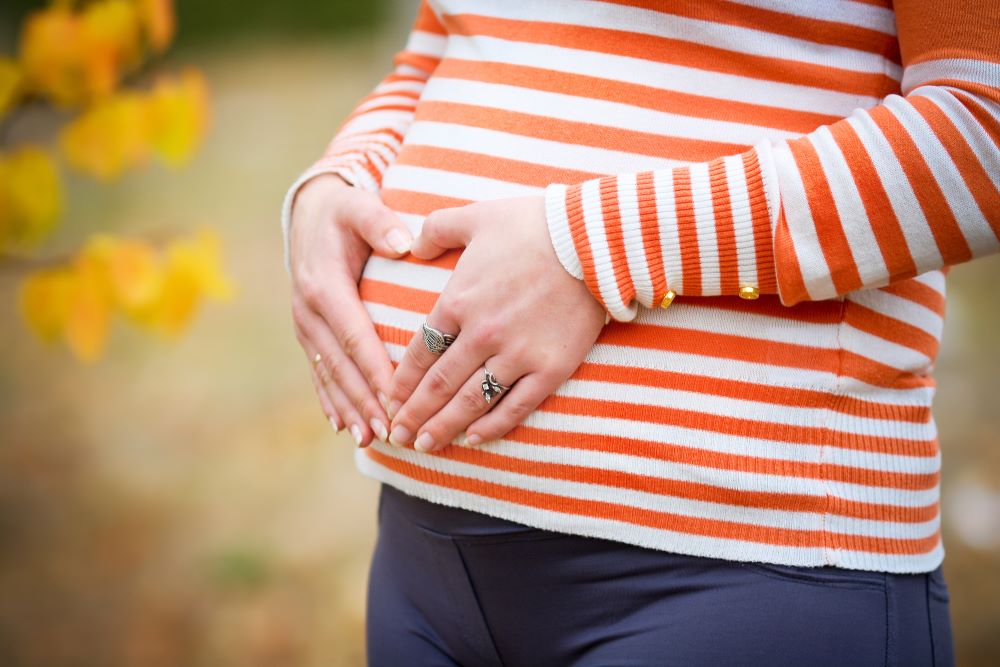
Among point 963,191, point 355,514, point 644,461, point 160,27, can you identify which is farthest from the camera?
point 355,514

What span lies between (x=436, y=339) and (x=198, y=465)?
2.55m

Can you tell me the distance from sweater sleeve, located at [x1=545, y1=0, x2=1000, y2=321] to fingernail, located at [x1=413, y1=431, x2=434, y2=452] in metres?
0.23

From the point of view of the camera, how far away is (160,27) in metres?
1.56

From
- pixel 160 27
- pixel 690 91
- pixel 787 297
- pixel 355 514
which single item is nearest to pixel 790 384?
pixel 787 297

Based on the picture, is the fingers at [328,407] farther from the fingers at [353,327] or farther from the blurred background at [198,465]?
the blurred background at [198,465]

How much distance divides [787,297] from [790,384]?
96 millimetres

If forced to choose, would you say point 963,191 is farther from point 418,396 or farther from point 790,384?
point 418,396

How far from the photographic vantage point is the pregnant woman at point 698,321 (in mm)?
764

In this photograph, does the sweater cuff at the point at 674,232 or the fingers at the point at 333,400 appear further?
the fingers at the point at 333,400

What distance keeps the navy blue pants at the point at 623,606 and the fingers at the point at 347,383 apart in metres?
0.12

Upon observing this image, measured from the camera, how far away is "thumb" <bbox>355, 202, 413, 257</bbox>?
0.95m

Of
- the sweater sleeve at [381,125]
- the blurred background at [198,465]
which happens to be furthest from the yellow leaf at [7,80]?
the sweater sleeve at [381,125]

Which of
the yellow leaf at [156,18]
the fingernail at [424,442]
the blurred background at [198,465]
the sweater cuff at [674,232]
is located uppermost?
the sweater cuff at [674,232]

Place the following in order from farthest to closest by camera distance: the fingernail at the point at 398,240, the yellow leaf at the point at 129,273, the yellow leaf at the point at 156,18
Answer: the yellow leaf at the point at 129,273, the yellow leaf at the point at 156,18, the fingernail at the point at 398,240
